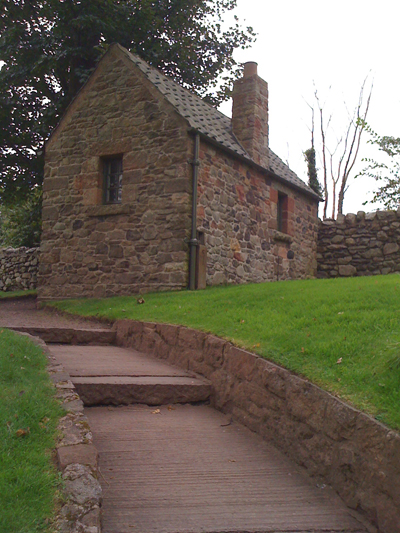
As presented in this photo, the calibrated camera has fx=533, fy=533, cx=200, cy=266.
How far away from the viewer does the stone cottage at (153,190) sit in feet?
39.4

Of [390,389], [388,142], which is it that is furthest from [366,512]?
[388,142]

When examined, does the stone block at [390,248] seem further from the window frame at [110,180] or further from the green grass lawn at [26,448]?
the green grass lawn at [26,448]

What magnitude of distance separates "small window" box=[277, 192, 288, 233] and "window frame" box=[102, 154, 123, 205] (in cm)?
508

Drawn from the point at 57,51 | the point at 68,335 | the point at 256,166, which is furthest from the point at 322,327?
the point at 57,51

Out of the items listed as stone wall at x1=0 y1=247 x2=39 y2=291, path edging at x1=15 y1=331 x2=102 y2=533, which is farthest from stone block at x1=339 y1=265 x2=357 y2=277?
path edging at x1=15 y1=331 x2=102 y2=533

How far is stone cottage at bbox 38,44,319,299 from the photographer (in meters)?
12.0

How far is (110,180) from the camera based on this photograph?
13523 mm

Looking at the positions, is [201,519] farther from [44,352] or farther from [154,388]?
[44,352]

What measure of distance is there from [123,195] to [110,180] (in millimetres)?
999

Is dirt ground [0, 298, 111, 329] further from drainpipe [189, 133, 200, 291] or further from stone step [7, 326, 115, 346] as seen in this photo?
drainpipe [189, 133, 200, 291]

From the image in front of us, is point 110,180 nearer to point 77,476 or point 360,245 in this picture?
point 360,245

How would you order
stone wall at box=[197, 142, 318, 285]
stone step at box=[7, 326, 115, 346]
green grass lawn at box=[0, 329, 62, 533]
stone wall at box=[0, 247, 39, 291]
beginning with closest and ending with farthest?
green grass lawn at box=[0, 329, 62, 533], stone step at box=[7, 326, 115, 346], stone wall at box=[197, 142, 318, 285], stone wall at box=[0, 247, 39, 291]

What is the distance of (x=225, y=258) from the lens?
12.9m

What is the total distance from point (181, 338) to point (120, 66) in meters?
8.80
